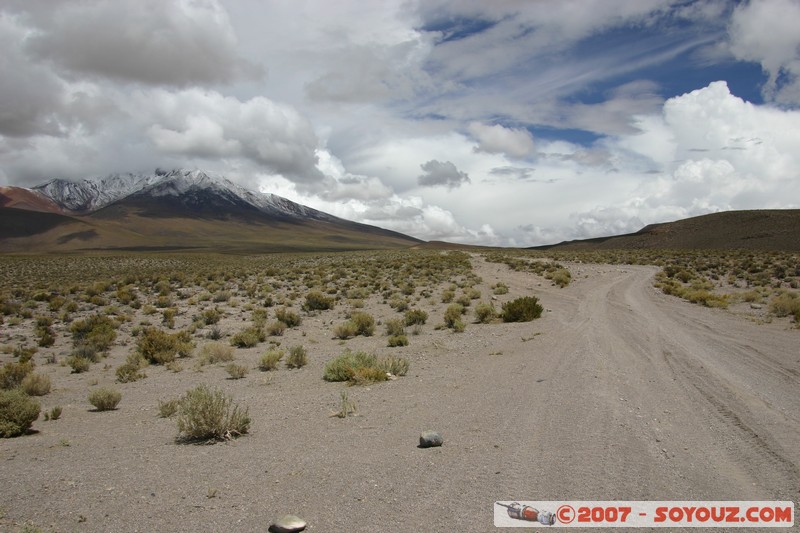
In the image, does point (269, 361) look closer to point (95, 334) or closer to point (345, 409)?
point (345, 409)

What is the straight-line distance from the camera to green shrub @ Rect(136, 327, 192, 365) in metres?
15.6

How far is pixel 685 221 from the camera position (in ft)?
473

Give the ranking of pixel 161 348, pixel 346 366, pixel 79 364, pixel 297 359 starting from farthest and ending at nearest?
pixel 161 348 → pixel 79 364 → pixel 297 359 → pixel 346 366

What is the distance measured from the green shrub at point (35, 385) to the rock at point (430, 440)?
9.99m

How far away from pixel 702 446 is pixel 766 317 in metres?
14.4

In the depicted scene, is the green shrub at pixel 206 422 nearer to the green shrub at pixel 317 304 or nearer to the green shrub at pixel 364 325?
the green shrub at pixel 364 325

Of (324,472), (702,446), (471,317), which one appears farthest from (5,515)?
(471,317)

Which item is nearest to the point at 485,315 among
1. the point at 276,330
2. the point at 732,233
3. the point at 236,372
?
the point at 276,330

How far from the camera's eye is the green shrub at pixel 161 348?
1557 cm

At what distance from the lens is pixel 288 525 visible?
15.7 ft

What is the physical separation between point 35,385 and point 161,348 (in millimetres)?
4465

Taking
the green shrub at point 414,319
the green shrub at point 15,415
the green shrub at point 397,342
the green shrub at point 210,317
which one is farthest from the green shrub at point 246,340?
the green shrub at point 15,415

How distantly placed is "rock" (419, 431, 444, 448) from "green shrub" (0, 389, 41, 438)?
677 cm

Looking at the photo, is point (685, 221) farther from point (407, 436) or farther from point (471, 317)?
point (407, 436)
